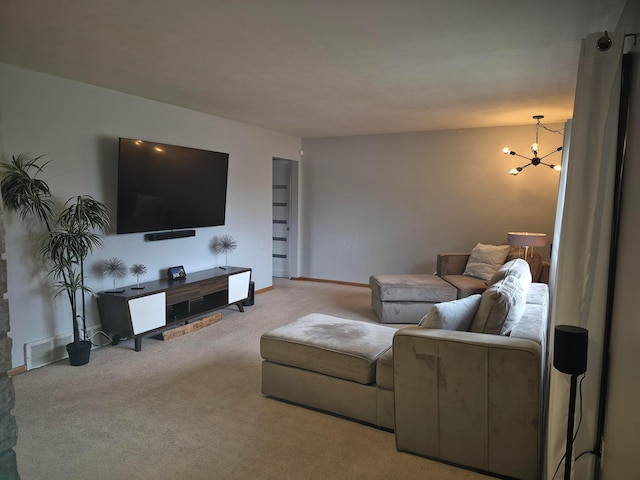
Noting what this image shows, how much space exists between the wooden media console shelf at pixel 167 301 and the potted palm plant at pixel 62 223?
26cm

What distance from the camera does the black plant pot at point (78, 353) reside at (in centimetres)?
364

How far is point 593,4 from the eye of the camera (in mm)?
2207

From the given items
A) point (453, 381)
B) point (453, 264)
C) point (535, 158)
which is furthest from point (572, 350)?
point (535, 158)

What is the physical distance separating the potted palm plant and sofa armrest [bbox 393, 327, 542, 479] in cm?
281

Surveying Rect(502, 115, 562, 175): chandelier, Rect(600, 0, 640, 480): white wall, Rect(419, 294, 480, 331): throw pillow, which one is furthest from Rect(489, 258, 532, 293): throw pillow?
Rect(502, 115, 562, 175): chandelier

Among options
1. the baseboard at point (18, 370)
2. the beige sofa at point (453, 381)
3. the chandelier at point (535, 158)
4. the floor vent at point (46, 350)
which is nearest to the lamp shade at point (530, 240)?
the chandelier at point (535, 158)

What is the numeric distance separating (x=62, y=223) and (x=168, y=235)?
48.4 inches

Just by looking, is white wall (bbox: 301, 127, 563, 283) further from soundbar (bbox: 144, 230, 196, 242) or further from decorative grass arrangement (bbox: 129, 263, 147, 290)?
decorative grass arrangement (bbox: 129, 263, 147, 290)

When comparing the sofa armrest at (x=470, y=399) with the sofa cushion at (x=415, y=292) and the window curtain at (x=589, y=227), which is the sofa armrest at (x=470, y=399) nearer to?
the window curtain at (x=589, y=227)

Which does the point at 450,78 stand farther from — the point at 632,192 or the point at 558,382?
the point at 558,382

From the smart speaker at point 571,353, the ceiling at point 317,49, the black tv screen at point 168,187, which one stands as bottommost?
the smart speaker at point 571,353

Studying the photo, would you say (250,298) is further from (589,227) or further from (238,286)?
(589,227)

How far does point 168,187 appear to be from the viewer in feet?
15.0

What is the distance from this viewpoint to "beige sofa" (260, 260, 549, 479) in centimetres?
219
